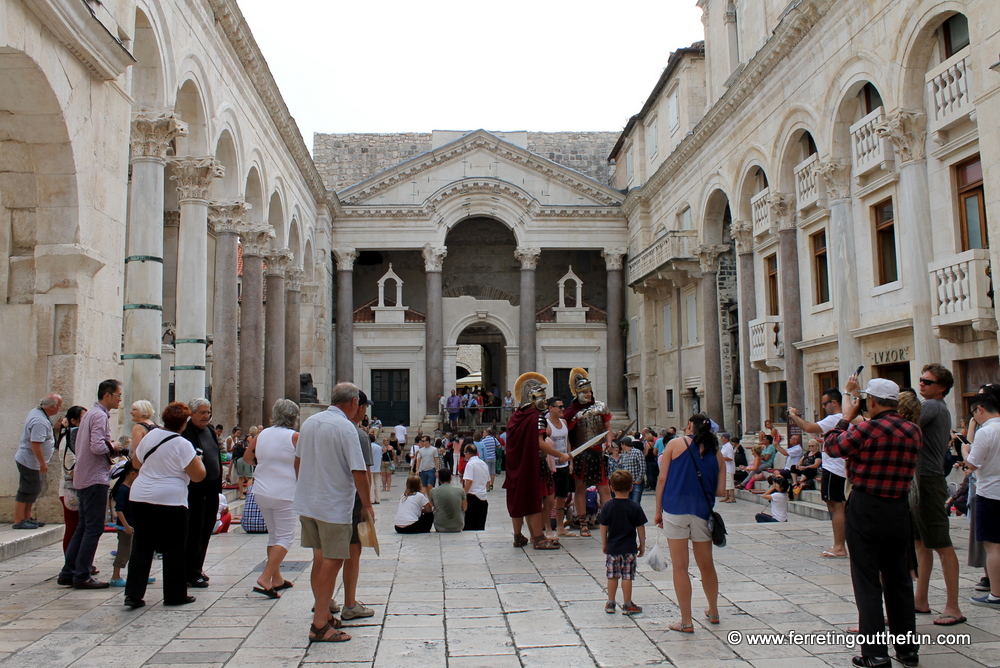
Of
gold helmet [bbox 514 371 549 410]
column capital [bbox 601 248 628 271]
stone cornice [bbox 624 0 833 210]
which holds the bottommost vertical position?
gold helmet [bbox 514 371 549 410]

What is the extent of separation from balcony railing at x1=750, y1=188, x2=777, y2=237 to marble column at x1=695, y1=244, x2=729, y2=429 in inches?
143

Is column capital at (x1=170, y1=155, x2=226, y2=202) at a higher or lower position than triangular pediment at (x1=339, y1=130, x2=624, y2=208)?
lower

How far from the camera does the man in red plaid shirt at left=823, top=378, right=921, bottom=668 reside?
467cm

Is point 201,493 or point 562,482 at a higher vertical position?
point 201,493

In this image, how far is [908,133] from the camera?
13.2 m

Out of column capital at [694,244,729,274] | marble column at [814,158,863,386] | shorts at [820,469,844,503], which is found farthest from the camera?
column capital at [694,244,729,274]

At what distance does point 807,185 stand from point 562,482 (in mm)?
10246

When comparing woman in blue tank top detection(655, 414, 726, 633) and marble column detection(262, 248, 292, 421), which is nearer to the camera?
woman in blue tank top detection(655, 414, 726, 633)

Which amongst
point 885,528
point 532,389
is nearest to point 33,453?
point 532,389

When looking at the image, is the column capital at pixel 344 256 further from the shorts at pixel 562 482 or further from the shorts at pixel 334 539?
the shorts at pixel 334 539

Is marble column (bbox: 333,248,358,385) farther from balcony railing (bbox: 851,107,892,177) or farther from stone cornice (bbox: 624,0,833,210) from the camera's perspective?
balcony railing (bbox: 851,107,892,177)

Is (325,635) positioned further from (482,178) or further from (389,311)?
(389,311)

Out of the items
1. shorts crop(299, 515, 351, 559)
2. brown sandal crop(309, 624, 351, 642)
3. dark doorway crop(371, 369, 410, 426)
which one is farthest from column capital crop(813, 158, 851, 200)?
dark doorway crop(371, 369, 410, 426)

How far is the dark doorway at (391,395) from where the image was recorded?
105ft
